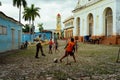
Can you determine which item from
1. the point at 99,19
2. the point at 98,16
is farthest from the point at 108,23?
the point at 98,16

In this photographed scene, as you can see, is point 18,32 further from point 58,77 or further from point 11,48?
point 58,77

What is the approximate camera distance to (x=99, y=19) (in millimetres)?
51844

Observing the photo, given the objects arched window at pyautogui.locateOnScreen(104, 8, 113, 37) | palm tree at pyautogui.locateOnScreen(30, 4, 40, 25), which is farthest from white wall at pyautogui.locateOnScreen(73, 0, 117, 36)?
palm tree at pyautogui.locateOnScreen(30, 4, 40, 25)

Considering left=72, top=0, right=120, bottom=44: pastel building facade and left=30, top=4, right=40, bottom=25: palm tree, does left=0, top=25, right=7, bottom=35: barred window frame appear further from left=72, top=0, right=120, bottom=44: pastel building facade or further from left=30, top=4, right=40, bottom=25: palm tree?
left=30, top=4, right=40, bottom=25: palm tree

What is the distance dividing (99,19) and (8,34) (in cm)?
2507

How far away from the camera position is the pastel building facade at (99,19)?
45.4 metres

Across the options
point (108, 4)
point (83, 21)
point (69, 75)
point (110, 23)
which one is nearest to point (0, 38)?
point (69, 75)

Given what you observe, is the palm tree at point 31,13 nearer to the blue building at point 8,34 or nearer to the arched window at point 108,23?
the arched window at point 108,23

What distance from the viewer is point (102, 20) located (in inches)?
1989

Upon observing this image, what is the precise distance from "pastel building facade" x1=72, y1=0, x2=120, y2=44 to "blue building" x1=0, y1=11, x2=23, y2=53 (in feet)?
50.5

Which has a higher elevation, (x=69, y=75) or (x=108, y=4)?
(x=108, y=4)

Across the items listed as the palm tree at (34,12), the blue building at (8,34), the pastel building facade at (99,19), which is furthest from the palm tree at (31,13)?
the blue building at (8,34)

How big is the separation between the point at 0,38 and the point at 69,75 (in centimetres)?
1578

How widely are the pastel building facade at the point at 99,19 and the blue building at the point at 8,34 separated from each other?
15384 millimetres
